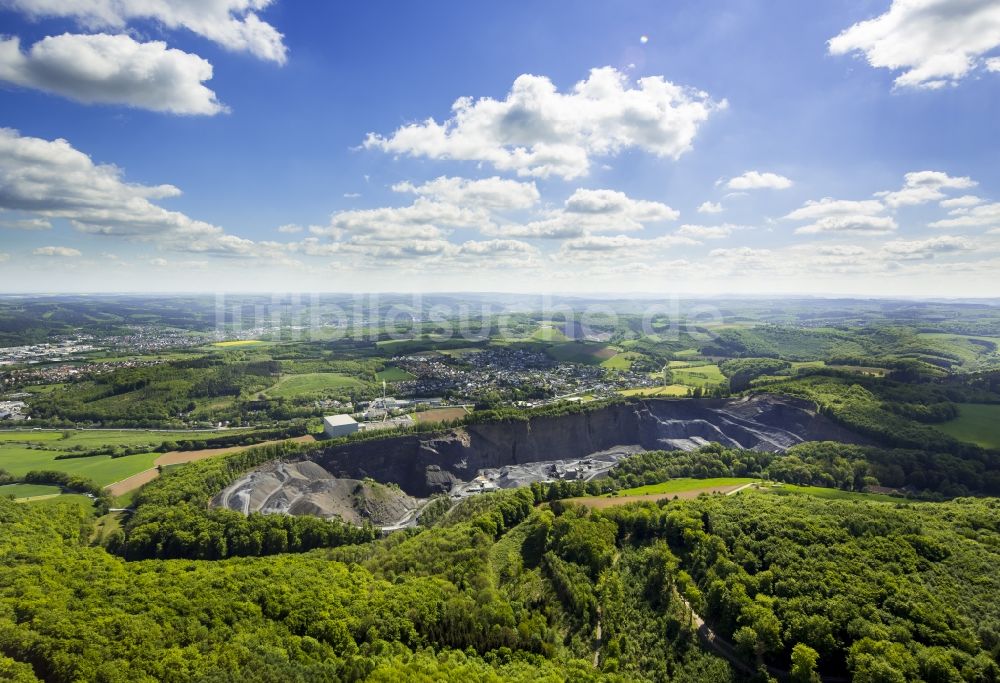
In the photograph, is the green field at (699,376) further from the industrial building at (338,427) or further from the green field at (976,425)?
the industrial building at (338,427)

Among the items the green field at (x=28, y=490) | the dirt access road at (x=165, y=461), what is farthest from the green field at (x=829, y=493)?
the green field at (x=28, y=490)

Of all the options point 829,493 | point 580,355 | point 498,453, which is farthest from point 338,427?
point 580,355

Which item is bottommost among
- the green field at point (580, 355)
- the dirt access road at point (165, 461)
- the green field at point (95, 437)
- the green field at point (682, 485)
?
the green field at point (95, 437)

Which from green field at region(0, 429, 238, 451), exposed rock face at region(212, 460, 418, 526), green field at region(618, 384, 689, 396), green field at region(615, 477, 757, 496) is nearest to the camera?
exposed rock face at region(212, 460, 418, 526)

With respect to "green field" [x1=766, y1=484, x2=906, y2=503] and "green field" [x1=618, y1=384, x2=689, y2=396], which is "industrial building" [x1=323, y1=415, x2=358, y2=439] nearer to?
"green field" [x1=618, y1=384, x2=689, y2=396]

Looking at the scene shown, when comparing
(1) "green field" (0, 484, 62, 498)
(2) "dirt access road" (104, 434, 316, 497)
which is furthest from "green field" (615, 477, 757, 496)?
(1) "green field" (0, 484, 62, 498)

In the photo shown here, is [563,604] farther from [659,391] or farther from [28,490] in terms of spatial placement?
[659,391]
